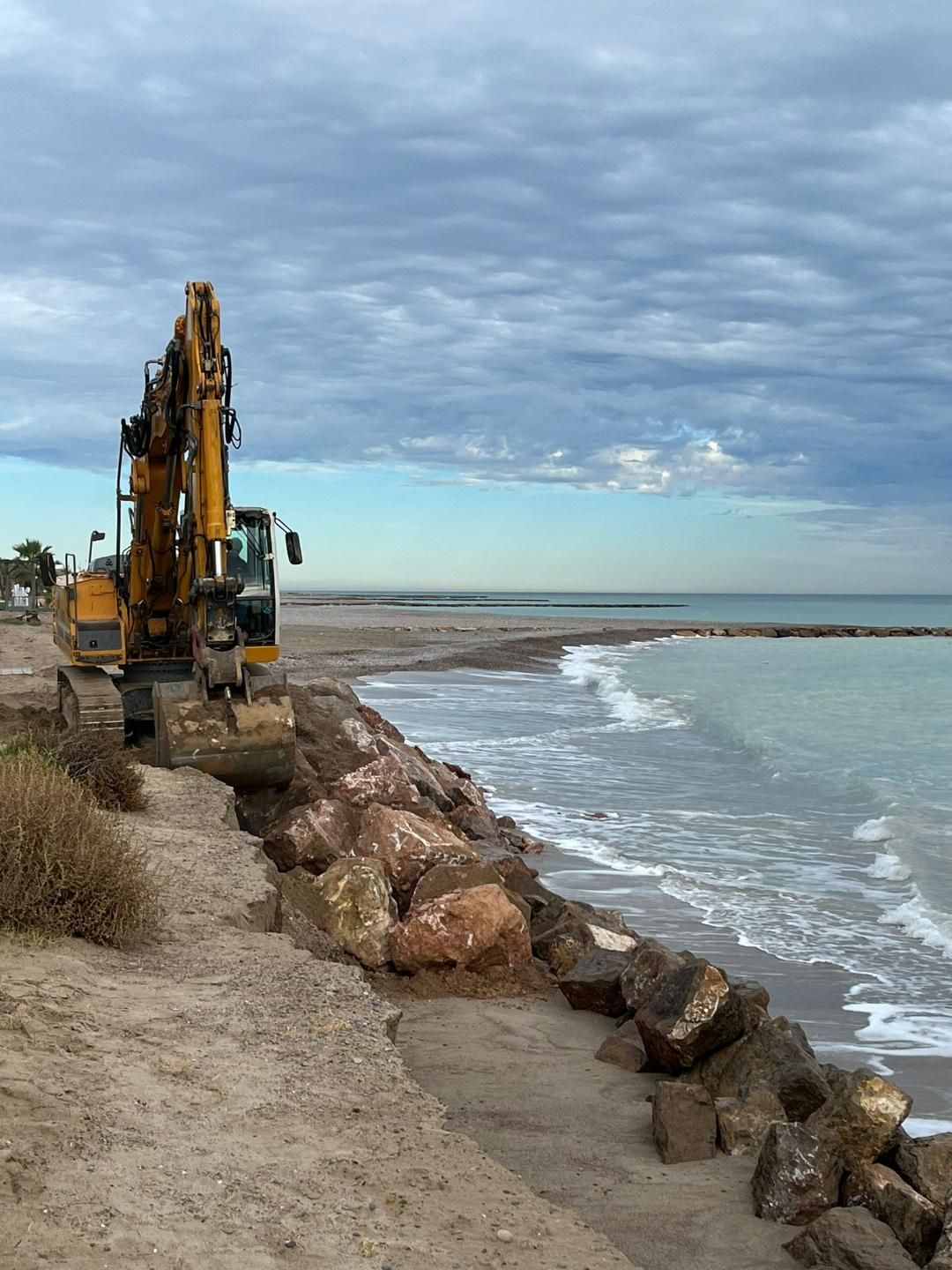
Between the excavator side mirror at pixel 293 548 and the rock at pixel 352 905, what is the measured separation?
5.25 m

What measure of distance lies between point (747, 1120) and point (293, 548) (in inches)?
360

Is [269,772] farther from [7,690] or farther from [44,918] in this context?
[7,690]

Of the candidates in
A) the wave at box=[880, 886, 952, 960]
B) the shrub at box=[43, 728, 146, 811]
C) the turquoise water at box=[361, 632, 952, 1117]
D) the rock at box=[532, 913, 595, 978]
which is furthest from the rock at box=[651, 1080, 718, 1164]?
the wave at box=[880, 886, 952, 960]

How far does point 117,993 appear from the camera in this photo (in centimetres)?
627

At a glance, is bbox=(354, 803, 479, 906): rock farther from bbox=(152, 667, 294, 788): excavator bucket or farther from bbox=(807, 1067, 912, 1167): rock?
bbox=(807, 1067, 912, 1167): rock

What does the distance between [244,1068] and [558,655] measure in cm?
4981

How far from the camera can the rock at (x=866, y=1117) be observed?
5538 millimetres

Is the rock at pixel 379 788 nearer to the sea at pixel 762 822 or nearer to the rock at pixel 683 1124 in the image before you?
the sea at pixel 762 822

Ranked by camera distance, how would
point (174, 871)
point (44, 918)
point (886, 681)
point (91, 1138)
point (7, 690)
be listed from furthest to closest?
point (886, 681) → point (7, 690) → point (174, 871) → point (44, 918) → point (91, 1138)

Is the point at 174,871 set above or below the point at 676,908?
above

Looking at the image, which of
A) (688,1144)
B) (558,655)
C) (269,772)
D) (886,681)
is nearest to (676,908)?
(269,772)

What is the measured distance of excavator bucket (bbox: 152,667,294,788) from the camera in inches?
477

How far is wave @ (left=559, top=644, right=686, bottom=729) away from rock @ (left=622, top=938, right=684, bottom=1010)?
1994 cm

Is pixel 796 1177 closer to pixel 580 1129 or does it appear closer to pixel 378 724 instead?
pixel 580 1129
